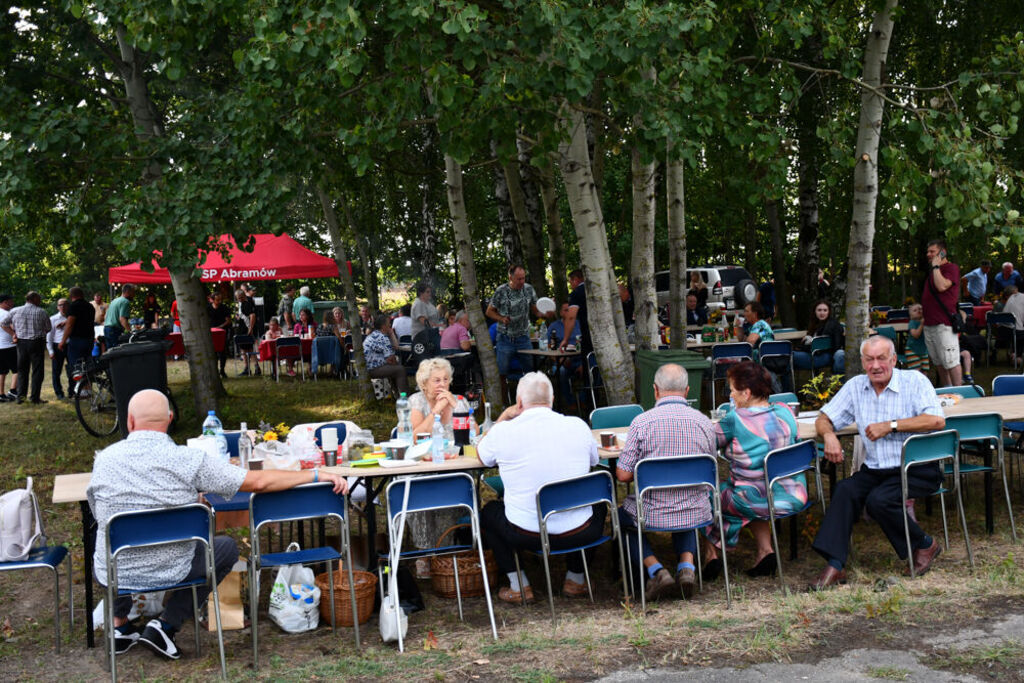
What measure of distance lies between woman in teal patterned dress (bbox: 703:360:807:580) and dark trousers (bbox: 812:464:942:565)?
0.22 meters

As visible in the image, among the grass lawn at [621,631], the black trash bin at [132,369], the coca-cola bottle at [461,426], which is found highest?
the black trash bin at [132,369]

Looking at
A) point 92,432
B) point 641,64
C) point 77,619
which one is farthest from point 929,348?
point 92,432

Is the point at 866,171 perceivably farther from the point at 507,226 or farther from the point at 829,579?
the point at 507,226

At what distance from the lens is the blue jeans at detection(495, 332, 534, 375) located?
509 inches

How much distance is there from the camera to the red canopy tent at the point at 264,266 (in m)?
17.7

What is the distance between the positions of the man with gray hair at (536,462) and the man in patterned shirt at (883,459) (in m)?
1.42

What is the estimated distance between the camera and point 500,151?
836 cm

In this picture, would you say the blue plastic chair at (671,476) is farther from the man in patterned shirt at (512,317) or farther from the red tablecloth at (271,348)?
the red tablecloth at (271,348)

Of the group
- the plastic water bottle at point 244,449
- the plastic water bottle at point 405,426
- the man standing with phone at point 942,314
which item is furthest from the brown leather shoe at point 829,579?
the man standing with phone at point 942,314

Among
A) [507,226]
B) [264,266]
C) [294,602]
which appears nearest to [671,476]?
[294,602]

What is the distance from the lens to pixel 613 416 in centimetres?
731

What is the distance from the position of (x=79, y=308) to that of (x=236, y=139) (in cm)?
609

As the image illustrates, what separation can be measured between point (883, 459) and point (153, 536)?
4151 millimetres

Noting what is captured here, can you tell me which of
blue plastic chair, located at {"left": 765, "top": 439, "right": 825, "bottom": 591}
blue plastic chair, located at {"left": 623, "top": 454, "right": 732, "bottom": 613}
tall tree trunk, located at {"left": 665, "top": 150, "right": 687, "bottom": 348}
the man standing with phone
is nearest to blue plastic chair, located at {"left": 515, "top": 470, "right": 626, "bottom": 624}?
blue plastic chair, located at {"left": 623, "top": 454, "right": 732, "bottom": 613}
